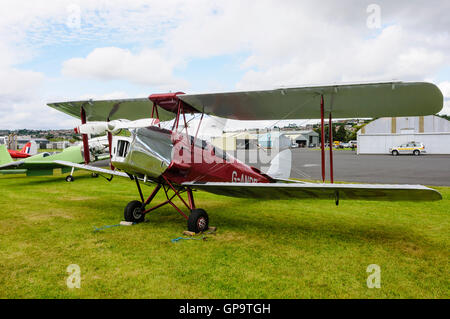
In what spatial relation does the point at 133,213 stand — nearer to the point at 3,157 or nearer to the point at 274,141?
the point at 274,141

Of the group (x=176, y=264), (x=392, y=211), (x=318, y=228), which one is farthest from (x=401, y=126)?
(x=176, y=264)

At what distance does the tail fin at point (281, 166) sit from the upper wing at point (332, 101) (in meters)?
1.43

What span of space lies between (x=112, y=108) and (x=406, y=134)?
39334 millimetres

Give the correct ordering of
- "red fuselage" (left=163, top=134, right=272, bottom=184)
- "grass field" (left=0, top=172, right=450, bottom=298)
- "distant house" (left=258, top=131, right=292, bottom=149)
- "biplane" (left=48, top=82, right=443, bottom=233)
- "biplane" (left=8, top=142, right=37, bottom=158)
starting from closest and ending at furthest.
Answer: "grass field" (left=0, top=172, right=450, bottom=298)
"biplane" (left=48, top=82, right=443, bottom=233)
"red fuselage" (left=163, top=134, right=272, bottom=184)
"distant house" (left=258, top=131, right=292, bottom=149)
"biplane" (left=8, top=142, right=37, bottom=158)

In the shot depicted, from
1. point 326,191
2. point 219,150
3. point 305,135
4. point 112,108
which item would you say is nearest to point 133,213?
point 219,150

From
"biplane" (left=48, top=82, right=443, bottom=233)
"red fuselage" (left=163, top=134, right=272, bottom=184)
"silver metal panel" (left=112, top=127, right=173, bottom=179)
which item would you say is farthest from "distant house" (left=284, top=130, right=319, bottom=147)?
"silver metal panel" (left=112, top=127, right=173, bottom=179)

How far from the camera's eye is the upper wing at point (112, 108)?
638 cm

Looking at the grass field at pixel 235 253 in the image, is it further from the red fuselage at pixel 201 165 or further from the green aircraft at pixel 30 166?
the green aircraft at pixel 30 166

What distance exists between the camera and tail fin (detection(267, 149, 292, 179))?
7348mm

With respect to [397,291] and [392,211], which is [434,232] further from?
[397,291]

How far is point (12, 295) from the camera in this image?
3.03m

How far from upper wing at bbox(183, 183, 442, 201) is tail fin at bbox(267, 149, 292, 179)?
207cm

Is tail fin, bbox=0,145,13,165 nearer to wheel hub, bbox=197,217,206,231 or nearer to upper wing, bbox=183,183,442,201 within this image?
upper wing, bbox=183,183,442,201

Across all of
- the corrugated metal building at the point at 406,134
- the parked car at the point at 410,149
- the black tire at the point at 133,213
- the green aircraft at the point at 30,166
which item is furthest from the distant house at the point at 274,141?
the corrugated metal building at the point at 406,134
